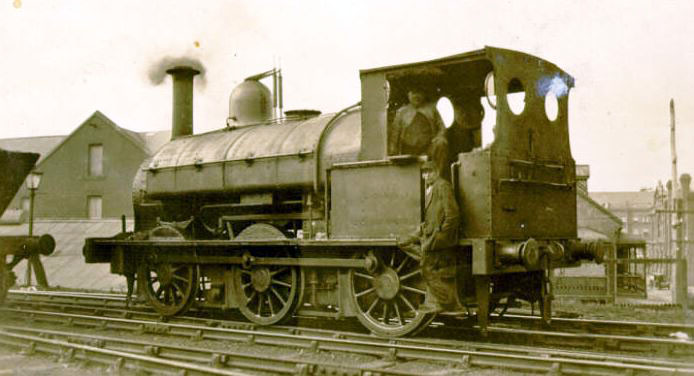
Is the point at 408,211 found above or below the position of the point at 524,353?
above

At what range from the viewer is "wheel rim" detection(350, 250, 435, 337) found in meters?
7.70

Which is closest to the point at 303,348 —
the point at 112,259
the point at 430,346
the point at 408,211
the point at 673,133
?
the point at 430,346

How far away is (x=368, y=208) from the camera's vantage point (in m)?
7.97

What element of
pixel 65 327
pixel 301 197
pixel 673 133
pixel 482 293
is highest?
pixel 673 133

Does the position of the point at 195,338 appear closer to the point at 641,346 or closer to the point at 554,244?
the point at 554,244

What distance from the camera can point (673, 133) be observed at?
49.4ft

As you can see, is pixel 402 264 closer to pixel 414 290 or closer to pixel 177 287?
pixel 414 290

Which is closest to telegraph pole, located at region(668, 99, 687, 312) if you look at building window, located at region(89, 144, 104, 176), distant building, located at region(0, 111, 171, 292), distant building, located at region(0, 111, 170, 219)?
distant building, located at region(0, 111, 171, 292)

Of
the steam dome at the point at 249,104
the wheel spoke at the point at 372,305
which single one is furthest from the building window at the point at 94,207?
the wheel spoke at the point at 372,305

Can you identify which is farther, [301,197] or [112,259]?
[112,259]

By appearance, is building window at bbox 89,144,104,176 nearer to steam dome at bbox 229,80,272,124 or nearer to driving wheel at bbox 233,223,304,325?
steam dome at bbox 229,80,272,124

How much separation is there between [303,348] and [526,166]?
3.22 m

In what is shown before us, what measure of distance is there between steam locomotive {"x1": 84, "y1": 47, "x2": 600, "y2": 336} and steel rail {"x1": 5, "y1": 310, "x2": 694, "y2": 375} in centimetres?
57

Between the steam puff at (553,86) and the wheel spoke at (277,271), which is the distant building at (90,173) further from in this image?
the steam puff at (553,86)
